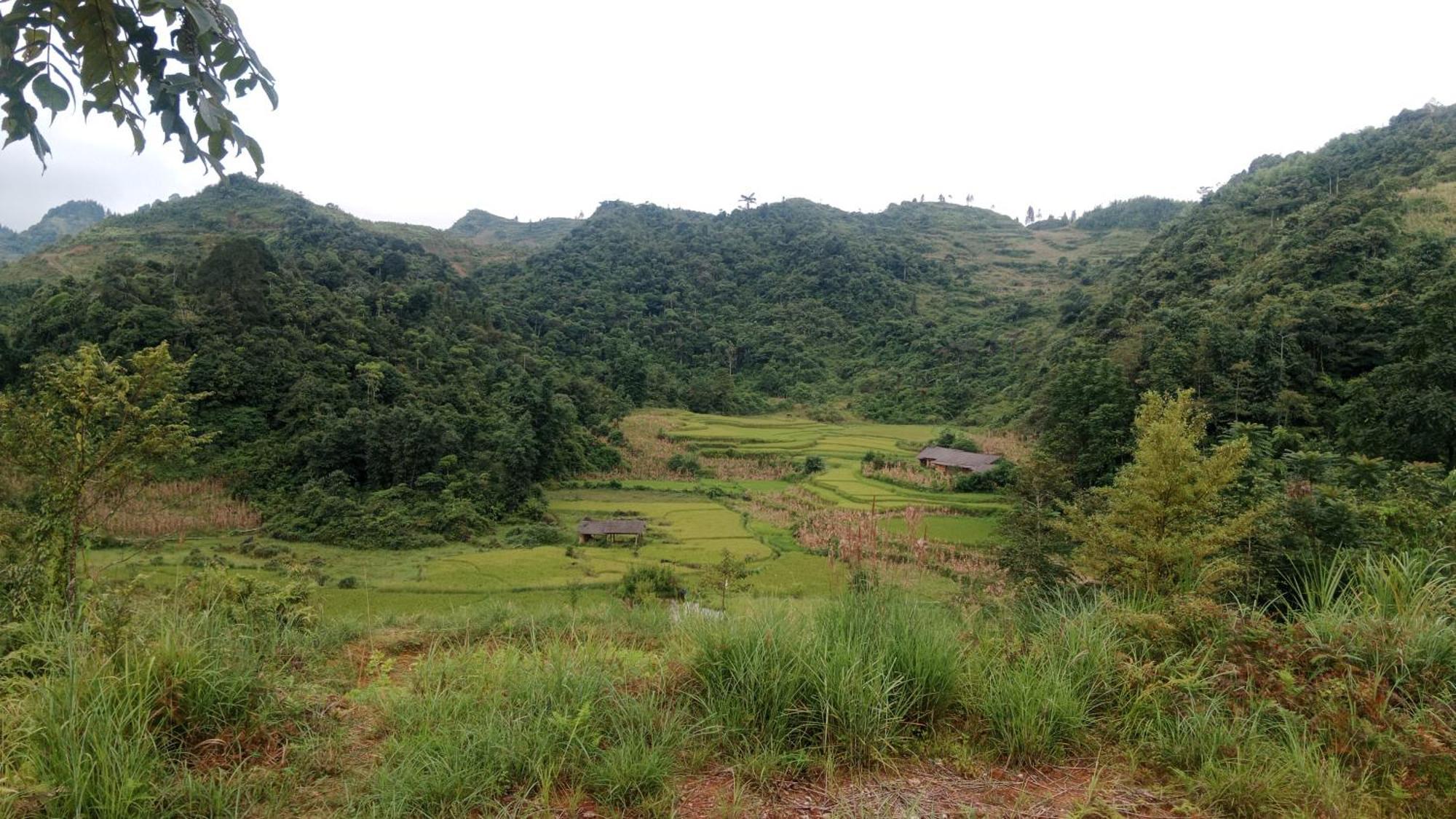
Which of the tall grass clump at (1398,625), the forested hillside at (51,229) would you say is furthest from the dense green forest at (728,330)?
the forested hillside at (51,229)

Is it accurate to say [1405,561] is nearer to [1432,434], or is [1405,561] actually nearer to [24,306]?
[1432,434]

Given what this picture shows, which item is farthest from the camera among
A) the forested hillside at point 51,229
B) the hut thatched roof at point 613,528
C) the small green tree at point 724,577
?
the forested hillside at point 51,229

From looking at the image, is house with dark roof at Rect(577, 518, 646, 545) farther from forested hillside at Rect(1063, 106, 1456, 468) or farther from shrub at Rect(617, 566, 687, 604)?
forested hillside at Rect(1063, 106, 1456, 468)

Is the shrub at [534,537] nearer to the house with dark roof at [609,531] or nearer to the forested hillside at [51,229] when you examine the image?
the house with dark roof at [609,531]

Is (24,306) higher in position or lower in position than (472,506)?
higher

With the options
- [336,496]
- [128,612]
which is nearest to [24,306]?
[336,496]

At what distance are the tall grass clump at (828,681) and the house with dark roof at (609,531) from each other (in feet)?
63.2

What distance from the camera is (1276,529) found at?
7645mm

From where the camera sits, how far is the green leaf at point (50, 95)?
187 cm

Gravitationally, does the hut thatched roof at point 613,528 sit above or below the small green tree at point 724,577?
below

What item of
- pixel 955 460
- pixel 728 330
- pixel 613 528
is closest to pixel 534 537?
pixel 613 528

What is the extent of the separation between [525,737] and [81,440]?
19.5 ft

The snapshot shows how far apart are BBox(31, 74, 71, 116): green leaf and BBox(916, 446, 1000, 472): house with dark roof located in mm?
29251

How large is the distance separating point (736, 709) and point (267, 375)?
106ft
